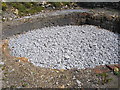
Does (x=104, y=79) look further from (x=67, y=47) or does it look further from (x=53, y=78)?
(x=67, y=47)

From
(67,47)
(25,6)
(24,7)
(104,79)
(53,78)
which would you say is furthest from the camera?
(25,6)

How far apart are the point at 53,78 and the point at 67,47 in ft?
8.80

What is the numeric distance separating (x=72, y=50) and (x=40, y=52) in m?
1.87

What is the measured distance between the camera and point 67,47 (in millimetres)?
10797

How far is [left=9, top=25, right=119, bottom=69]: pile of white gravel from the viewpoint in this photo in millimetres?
9742

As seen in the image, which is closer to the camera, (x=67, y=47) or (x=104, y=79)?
(x=104, y=79)

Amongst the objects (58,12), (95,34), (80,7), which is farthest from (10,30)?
(80,7)

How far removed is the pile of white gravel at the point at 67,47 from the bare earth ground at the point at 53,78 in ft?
1.69

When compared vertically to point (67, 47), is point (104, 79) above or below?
below

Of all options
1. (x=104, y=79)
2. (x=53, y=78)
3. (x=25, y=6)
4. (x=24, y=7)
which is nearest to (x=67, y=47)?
(x=53, y=78)

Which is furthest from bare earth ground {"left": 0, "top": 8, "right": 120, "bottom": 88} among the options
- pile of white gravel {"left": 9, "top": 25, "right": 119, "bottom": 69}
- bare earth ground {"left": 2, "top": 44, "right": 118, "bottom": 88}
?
pile of white gravel {"left": 9, "top": 25, "right": 119, "bottom": 69}

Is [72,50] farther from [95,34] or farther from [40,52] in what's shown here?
[95,34]

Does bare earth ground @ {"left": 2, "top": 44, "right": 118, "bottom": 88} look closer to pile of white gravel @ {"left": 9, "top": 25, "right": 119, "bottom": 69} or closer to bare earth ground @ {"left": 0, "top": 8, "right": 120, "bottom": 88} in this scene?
bare earth ground @ {"left": 0, "top": 8, "right": 120, "bottom": 88}

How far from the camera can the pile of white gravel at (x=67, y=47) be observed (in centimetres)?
974
